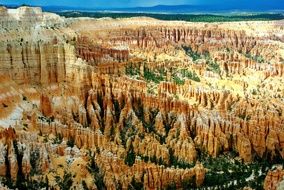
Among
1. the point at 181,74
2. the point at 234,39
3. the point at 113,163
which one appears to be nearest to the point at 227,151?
the point at 113,163

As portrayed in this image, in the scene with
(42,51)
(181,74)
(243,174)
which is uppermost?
(42,51)

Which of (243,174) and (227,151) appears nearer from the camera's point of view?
(243,174)

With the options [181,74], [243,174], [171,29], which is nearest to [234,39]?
[171,29]

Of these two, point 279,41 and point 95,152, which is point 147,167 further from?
point 279,41

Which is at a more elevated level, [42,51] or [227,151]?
[42,51]

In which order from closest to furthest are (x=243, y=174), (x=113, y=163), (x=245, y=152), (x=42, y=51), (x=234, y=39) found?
(x=113, y=163) < (x=243, y=174) < (x=245, y=152) < (x=42, y=51) < (x=234, y=39)

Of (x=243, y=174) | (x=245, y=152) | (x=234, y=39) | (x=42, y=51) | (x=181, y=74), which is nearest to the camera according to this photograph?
(x=243, y=174)
